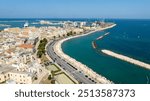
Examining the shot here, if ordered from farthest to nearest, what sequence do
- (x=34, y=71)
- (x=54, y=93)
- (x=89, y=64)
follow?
(x=89, y=64), (x=34, y=71), (x=54, y=93)

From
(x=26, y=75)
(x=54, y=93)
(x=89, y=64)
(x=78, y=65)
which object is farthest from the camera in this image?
(x=89, y=64)

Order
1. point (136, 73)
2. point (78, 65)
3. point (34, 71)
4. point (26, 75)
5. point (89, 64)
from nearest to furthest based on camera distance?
1. point (26, 75)
2. point (34, 71)
3. point (136, 73)
4. point (78, 65)
5. point (89, 64)

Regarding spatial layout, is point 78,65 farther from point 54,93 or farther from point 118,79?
point 54,93

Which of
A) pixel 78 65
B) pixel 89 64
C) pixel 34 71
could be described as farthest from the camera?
pixel 89 64

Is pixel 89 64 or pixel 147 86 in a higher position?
pixel 147 86

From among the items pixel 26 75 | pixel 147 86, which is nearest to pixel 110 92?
pixel 147 86

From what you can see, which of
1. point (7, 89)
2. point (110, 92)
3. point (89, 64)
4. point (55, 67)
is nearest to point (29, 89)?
point (7, 89)

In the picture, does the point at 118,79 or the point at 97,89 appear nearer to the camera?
the point at 97,89

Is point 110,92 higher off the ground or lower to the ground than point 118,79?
higher

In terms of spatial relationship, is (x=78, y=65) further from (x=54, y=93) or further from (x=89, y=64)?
(x=54, y=93)
